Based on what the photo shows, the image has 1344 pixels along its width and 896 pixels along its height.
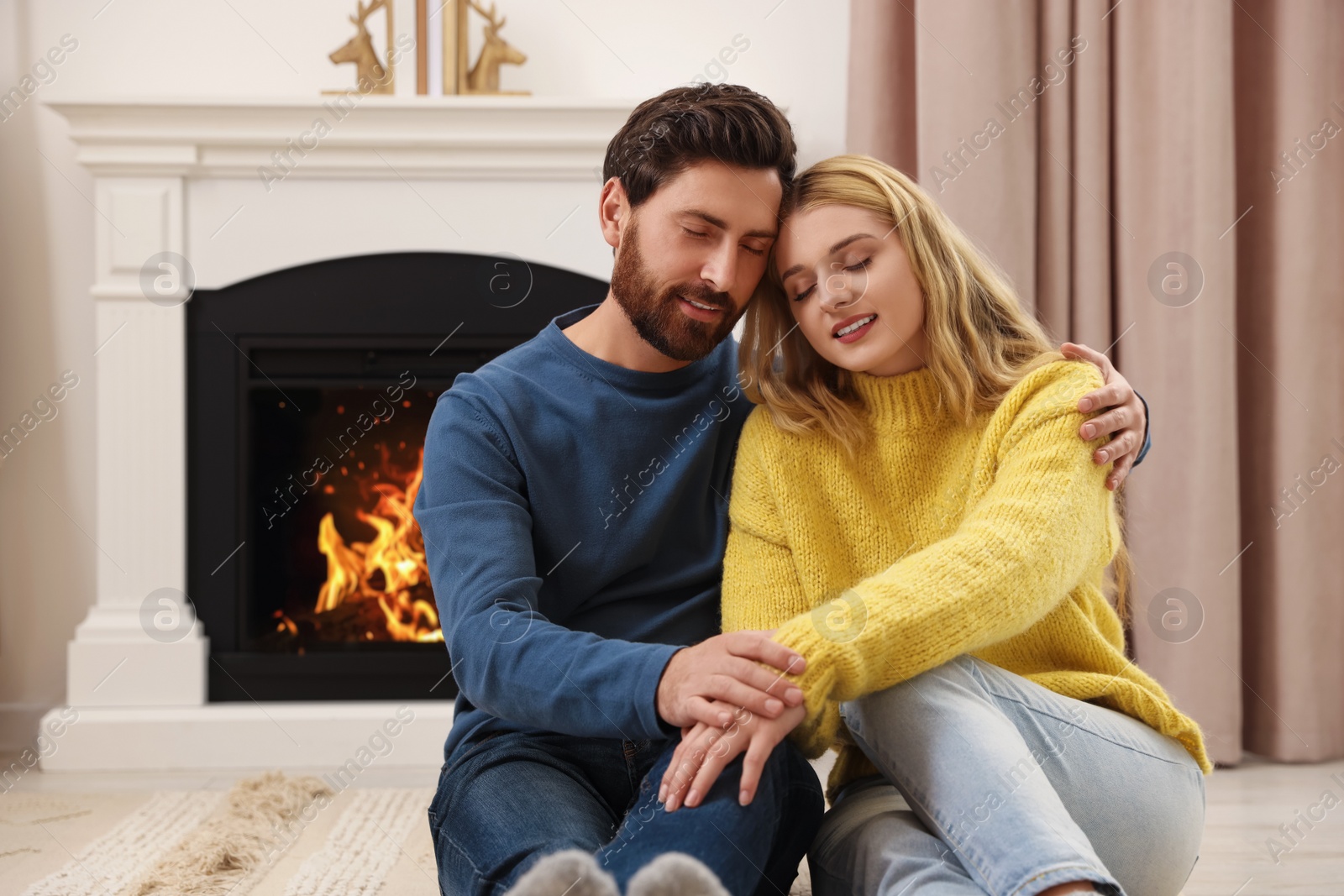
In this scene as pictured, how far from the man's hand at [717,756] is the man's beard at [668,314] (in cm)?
45

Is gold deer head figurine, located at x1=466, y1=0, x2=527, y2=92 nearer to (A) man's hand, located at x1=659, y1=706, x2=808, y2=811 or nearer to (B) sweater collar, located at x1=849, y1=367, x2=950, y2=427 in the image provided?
(B) sweater collar, located at x1=849, y1=367, x2=950, y2=427

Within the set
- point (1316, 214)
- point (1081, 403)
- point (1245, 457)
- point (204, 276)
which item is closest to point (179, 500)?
point (204, 276)

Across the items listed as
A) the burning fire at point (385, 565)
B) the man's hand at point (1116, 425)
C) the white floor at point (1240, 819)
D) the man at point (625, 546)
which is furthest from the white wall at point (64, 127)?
the man's hand at point (1116, 425)

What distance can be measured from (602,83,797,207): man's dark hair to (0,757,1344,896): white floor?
93cm

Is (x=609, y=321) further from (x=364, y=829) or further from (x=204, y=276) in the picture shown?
(x=204, y=276)

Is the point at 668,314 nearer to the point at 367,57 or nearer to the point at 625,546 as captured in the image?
the point at 625,546

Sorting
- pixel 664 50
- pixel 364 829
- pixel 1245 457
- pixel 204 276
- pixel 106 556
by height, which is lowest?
pixel 364 829

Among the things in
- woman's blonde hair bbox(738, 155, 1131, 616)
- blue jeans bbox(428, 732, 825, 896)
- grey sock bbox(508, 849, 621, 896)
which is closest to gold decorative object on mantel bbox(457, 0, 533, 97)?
woman's blonde hair bbox(738, 155, 1131, 616)

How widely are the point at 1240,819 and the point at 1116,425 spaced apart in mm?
963

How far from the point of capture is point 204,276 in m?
2.08

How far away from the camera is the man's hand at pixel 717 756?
90 cm

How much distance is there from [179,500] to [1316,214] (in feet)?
7.27

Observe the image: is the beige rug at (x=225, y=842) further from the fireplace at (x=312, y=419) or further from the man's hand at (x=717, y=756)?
the man's hand at (x=717, y=756)

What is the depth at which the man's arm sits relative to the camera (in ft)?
3.02
